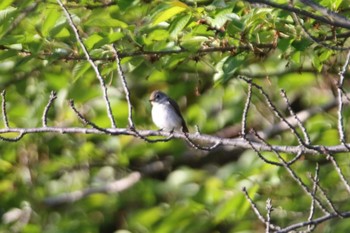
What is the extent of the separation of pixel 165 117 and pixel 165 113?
5 centimetres

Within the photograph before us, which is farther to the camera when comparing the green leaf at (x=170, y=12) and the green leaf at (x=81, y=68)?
the green leaf at (x=81, y=68)

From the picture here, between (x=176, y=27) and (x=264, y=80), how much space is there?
2.54 m

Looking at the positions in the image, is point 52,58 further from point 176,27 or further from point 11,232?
point 11,232

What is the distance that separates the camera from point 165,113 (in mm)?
7504

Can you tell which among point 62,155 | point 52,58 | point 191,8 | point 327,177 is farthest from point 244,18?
point 62,155

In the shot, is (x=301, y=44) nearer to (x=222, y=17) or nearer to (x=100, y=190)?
(x=222, y=17)

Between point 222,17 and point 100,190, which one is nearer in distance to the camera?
point 222,17

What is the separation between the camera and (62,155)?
8906mm

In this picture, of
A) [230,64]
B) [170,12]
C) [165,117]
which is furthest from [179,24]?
[165,117]

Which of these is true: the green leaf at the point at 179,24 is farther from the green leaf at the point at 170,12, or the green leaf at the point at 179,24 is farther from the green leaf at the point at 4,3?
the green leaf at the point at 4,3

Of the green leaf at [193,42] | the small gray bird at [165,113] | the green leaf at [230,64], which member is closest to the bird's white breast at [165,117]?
the small gray bird at [165,113]

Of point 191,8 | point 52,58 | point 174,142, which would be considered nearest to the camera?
point 191,8

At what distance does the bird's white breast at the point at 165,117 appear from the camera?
7.46 meters

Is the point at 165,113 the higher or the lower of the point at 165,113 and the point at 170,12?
the lower
